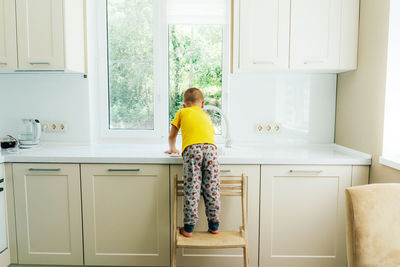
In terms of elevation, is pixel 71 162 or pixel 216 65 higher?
pixel 216 65

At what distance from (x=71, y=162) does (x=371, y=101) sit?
2133 mm

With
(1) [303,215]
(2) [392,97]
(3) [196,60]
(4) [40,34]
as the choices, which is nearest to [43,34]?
(4) [40,34]

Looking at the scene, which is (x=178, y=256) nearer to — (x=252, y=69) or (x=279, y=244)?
(x=279, y=244)

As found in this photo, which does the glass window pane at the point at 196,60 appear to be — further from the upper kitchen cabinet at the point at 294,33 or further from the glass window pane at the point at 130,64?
the upper kitchen cabinet at the point at 294,33

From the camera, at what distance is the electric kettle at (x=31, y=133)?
2502mm

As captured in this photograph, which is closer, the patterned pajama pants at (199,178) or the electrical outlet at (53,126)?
the patterned pajama pants at (199,178)

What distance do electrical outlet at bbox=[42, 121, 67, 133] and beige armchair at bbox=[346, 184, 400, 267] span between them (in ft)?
7.78

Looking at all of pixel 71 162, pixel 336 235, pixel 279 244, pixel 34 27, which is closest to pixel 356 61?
pixel 336 235

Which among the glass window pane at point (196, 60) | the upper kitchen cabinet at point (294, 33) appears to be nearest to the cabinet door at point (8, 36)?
the glass window pane at point (196, 60)

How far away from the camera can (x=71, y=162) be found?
7.04 feet

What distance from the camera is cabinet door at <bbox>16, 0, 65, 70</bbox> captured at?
2234 millimetres

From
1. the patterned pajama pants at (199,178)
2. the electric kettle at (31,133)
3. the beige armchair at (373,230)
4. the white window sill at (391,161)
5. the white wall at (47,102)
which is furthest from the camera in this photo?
the white wall at (47,102)

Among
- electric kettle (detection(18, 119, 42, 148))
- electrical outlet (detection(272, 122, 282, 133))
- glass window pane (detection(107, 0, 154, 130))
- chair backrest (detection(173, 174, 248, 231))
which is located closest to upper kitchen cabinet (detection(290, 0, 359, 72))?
electrical outlet (detection(272, 122, 282, 133))

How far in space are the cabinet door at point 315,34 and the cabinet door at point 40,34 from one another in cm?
173
